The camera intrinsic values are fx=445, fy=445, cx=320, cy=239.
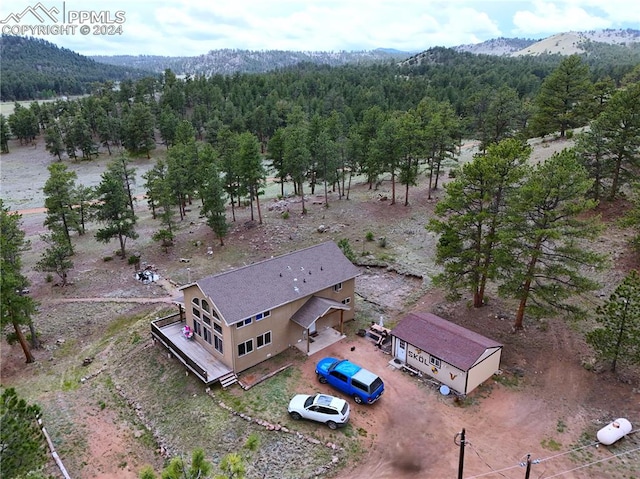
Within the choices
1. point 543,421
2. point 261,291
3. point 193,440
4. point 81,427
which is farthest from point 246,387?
point 543,421

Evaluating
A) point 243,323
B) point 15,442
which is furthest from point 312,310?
point 15,442

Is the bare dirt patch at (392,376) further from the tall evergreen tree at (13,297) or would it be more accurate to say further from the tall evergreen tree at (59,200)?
the tall evergreen tree at (59,200)

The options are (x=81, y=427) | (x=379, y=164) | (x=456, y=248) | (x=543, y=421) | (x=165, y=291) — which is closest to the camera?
(x=543, y=421)

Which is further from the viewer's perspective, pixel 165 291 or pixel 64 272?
pixel 64 272

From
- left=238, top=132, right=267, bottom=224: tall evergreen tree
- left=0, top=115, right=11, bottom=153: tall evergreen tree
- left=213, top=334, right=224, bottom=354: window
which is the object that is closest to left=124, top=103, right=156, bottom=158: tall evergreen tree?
left=0, top=115, right=11, bottom=153: tall evergreen tree

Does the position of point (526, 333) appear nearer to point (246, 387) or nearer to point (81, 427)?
point (246, 387)

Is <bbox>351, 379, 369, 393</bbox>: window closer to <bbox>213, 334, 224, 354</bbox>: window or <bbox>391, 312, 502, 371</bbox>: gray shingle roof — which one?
<bbox>391, 312, 502, 371</bbox>: gray shingle roof

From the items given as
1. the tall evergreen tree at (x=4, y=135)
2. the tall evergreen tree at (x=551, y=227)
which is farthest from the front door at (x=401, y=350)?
the tall evergreen tree at (x=4, y=135)

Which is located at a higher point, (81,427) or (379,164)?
(379,164)
